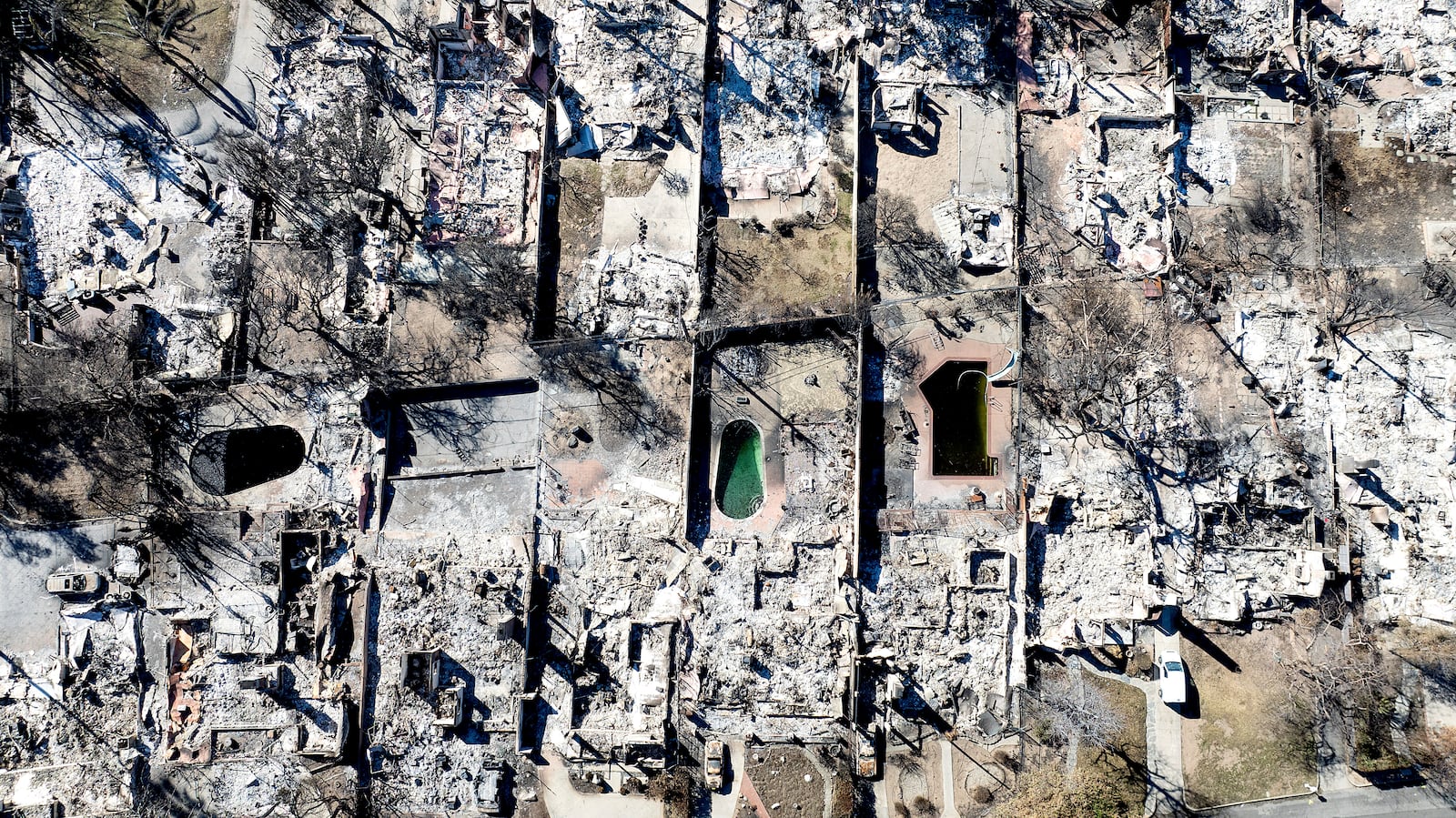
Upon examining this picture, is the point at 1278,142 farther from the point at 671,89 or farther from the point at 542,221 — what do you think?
the point at 542,221

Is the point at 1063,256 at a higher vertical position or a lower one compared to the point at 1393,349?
higher

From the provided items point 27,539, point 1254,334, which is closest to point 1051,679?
point 1254,334

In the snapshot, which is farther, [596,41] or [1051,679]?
[596,41]

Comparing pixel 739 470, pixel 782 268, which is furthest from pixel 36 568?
pixel 782 268

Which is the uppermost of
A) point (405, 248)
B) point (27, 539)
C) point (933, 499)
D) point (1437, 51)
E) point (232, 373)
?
point (1437, 51)

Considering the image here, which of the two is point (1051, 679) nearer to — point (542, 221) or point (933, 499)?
point (933, 499)

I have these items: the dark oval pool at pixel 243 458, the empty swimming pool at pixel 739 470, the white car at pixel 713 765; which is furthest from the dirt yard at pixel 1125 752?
the dark oval pool at pixel 243 458

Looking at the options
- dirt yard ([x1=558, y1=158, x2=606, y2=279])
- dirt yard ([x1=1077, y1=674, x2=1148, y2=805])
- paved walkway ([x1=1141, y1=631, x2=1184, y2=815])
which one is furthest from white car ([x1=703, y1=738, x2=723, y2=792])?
dirt yard ([x1=558, y1=158, x2=606, y2=279])

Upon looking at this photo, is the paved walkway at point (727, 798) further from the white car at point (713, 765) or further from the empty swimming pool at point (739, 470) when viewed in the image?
the empty swimming pool at point (739, 470)
